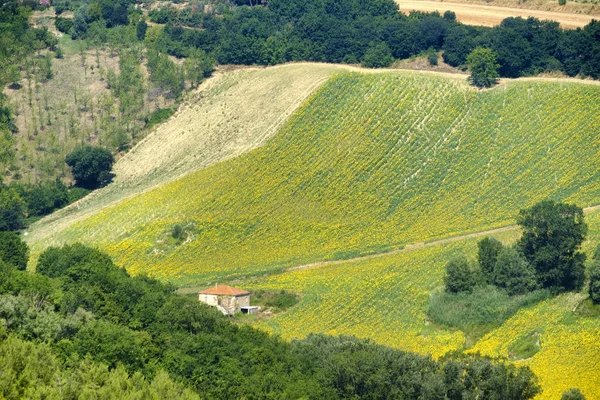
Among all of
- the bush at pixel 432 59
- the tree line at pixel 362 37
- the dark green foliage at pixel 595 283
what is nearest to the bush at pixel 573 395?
the dark green foliage at pixel 595 283

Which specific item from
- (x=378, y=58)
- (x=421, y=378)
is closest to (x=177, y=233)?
(x=378, y=58)

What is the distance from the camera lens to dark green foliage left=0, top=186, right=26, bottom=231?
470 feet

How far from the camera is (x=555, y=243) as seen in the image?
121875 mm

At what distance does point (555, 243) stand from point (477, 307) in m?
8.44

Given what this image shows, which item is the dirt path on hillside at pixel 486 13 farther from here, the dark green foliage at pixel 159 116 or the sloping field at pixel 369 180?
the dark green foliage at pixel 159 116

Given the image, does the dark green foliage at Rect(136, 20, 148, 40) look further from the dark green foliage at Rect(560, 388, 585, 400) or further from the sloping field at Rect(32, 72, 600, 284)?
the dark green foliage at Rect(560, 388, 585, 400)

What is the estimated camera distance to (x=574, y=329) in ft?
366

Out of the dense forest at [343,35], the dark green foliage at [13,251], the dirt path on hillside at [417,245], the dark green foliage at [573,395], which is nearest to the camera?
the dark green foliage at [573,395]

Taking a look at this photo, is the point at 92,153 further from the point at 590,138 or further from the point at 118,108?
the point at 590,138

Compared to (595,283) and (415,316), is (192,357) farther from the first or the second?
(595,283)

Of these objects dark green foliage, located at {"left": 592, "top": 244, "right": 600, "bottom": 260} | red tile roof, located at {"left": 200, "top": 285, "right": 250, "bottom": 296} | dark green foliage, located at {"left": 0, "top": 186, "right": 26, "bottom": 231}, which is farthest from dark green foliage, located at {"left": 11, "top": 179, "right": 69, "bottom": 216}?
dark green foliage, located at {"left": 592, "top": 244, "right": 600, "bottom": 260}

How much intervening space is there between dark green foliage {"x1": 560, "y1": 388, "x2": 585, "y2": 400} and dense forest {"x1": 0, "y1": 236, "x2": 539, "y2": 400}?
1.71 meters

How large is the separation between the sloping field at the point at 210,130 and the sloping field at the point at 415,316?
24.2 meters

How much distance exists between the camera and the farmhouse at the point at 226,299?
4833 inches
